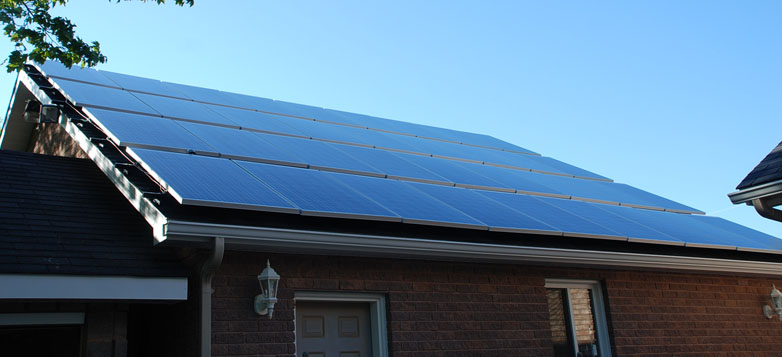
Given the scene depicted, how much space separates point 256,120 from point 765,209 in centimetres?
642

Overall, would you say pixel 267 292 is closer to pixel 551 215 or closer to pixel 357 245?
pixel 357 245

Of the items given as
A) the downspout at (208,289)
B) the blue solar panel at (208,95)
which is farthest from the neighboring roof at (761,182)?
the blue solar panel at (208,95)

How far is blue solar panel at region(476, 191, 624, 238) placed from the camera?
27.6ft

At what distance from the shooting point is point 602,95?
725 inches

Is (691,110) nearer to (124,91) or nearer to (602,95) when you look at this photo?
(602,95)

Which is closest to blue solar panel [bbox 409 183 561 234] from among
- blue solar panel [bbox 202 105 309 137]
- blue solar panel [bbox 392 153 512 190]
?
blue solar panel [bbox 392 153 512 190]

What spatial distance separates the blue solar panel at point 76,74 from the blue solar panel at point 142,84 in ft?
0.54

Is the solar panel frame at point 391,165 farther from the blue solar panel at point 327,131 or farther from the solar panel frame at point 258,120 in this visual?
the solar panel frame at point 258,120

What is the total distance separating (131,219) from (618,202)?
6959 millimetres

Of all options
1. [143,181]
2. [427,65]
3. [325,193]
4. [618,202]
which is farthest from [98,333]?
[427,65]

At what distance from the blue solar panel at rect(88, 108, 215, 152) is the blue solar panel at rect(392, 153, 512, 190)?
129 inches

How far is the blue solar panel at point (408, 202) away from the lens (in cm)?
723

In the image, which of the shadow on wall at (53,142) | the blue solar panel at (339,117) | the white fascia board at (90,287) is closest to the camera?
the white fascia board at (90,287)

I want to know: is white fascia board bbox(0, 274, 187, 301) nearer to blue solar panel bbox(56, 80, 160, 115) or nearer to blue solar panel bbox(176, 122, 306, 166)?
blue solar panel bbox(176, 122, 306, 166)
